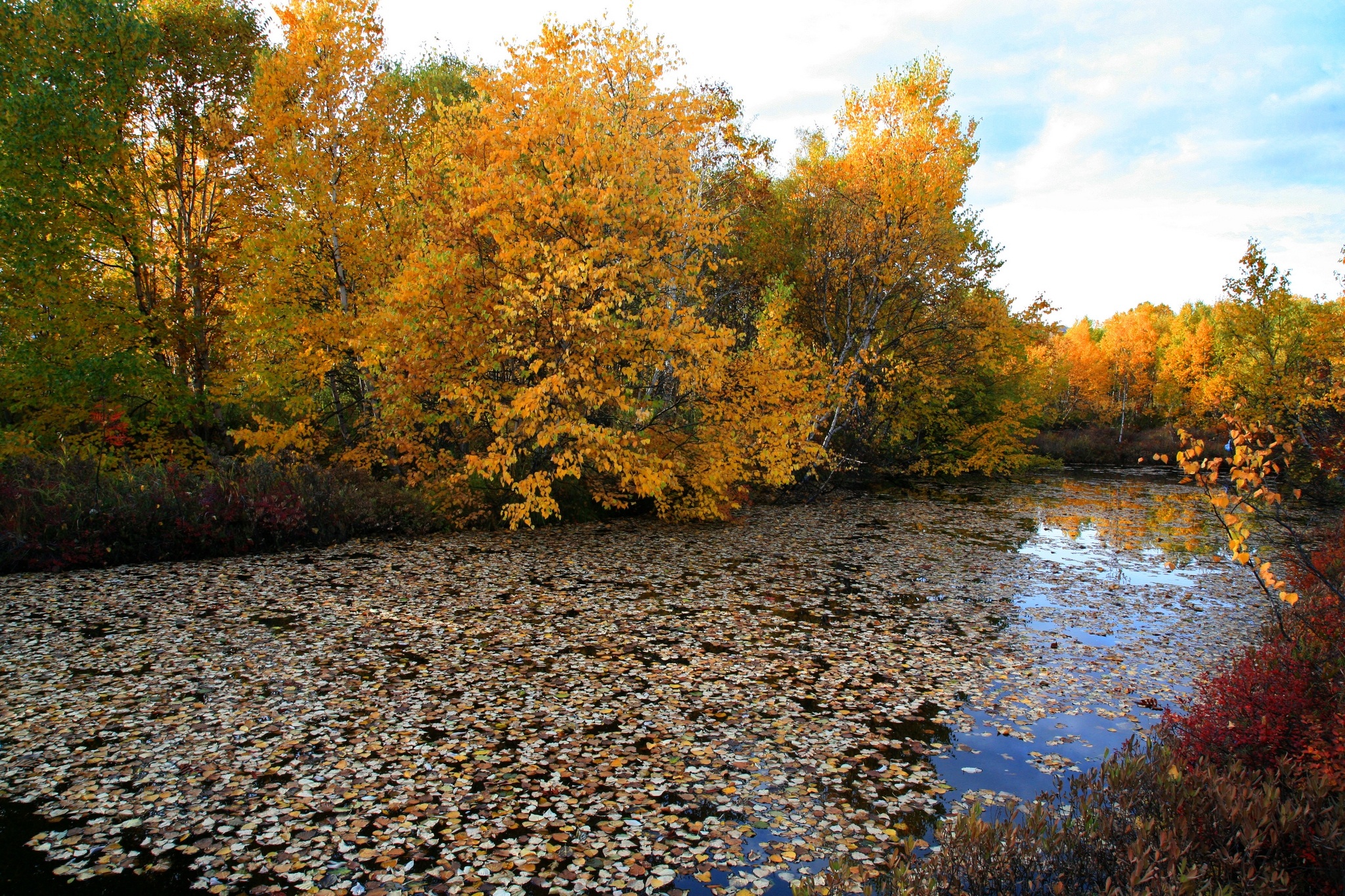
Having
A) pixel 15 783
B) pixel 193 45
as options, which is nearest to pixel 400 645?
pixel 15 783

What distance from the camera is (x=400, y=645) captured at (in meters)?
7.70

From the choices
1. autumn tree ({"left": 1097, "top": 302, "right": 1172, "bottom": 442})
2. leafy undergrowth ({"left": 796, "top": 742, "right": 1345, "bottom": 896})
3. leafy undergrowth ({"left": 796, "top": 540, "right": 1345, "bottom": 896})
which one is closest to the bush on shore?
autumn tree ({"left": 1097, "top": 302, "right": 1172, "bottom": 442})

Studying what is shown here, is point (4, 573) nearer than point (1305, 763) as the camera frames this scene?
No

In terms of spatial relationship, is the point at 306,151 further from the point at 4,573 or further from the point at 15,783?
the point at 15,783

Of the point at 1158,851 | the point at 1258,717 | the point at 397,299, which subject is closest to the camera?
the point at 1158,851

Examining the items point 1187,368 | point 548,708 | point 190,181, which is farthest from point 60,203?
point 1187,368

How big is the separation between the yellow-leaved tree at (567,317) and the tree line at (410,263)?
0.24 ft

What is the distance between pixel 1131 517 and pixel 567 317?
1548 centimetres

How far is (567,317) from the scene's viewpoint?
39.8ft

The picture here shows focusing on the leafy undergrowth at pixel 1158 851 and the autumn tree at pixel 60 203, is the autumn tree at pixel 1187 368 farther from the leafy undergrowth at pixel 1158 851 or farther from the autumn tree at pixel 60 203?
the autumn tree at pixel 60 203

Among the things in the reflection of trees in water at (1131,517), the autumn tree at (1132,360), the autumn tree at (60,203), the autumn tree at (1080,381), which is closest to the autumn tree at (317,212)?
the autumn tree at (60,203)

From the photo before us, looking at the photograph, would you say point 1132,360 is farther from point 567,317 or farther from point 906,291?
point 567,317

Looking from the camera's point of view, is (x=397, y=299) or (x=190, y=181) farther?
(x=190, y=181)

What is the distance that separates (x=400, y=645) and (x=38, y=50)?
16.0m
